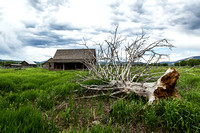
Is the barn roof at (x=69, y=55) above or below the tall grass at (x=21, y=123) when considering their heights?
above

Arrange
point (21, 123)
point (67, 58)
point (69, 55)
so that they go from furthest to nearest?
1. point (69, 55)
2. point (67, 58)
3. point (21, 123)

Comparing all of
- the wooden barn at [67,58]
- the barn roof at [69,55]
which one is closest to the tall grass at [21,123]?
the barn roof at [69,55]

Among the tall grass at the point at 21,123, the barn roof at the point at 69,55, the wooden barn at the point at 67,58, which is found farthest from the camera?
the barn roof at the point at 69,55

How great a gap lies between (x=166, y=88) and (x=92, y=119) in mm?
2115

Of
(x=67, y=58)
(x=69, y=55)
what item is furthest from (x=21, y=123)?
(x=69, y=55)

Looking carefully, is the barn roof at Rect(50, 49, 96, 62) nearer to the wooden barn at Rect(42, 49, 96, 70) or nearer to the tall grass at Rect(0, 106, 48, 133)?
the wooden barn at Rect(42, 49, 96, 70)

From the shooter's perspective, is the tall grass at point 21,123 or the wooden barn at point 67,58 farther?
the wooden barn at point 67,58

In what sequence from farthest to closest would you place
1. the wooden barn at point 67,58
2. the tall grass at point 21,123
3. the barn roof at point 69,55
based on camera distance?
1. the barn roof at point 69,55
2. the wooden barn at point 67,58
3. the tall grass at point 21,123

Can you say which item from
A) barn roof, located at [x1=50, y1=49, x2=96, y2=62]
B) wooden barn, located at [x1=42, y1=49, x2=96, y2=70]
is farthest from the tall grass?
wooden barn, located at [x1=42, y1=49, x2=96, y2=70]

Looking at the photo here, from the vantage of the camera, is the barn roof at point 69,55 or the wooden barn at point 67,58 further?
the barn roof at point 69,55

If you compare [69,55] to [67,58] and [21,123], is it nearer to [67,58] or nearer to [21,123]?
[67,58]

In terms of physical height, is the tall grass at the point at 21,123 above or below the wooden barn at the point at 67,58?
below

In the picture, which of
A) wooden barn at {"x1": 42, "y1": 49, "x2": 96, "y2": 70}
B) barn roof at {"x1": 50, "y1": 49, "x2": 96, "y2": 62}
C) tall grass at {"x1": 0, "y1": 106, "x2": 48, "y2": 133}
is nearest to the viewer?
tall grass at {"x1": 0, "y1": 106, "x2": 48, "y2": 133}

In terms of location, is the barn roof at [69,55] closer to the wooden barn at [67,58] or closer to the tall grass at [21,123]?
the wooden barn at [67,58]
